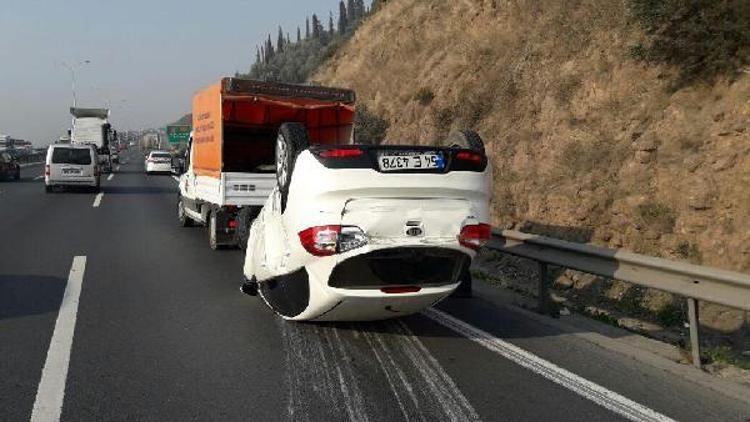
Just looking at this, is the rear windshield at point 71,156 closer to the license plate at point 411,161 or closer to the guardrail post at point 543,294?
the guardrail post at point 543,294

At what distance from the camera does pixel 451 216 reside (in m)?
5.85

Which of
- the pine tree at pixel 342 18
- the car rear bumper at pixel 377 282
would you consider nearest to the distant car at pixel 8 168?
the car rear bumper at pixel 377 282

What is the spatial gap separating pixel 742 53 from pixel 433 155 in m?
10.7

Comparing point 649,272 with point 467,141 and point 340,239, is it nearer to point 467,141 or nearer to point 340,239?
point 467,141

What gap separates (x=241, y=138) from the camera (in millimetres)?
13367

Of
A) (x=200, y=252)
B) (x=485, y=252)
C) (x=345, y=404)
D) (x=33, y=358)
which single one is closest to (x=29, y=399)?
(x=33, y=358)

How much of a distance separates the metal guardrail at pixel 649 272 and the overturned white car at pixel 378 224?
1459mm

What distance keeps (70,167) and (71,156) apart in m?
0.51

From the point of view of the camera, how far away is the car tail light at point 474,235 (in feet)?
19.3

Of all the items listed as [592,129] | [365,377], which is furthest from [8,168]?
[365,377]

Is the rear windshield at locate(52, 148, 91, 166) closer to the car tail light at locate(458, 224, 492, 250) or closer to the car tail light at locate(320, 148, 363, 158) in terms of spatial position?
the car tail light at locate(320, 148, 363, 158)

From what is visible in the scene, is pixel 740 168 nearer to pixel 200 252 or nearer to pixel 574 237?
pixel 574 237

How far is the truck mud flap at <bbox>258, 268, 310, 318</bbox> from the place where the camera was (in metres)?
6.04

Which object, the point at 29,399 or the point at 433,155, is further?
the point at 433,155
